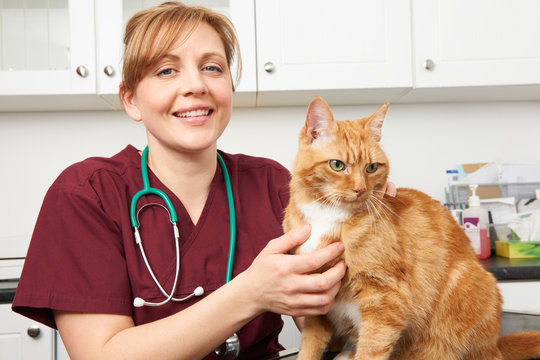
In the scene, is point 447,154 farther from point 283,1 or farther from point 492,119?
point 283,1

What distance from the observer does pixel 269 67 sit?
74.9 inches

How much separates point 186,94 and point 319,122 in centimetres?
33

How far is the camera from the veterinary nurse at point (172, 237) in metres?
0.86

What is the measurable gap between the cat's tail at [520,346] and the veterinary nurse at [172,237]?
390 millimetres

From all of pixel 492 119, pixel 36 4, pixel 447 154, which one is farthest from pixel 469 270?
pixel 36 4

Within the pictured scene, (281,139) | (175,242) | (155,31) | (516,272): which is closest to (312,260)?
(175,242)

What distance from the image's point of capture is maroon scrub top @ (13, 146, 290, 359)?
0.94m

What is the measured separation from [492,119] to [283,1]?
1308 millimetres

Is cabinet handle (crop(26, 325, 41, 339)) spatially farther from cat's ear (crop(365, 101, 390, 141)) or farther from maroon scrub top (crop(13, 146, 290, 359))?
cat's ear (crop(365, 101, 390, 141))

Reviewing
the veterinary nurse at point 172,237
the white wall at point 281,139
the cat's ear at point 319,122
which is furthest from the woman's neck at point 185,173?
the white wall at point 281,139

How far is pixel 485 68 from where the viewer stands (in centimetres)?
196

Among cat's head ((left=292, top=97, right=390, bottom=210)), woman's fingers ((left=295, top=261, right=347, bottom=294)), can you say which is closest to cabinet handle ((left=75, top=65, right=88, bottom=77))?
cat's head ((left=292, top=97, right=390, bottom=210))

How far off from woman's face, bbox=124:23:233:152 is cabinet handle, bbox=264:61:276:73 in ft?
2.60

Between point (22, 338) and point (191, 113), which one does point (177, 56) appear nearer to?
point (191, 113)
